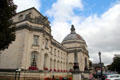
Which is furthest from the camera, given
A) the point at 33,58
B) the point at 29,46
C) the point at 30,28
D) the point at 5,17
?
the point at 30,28

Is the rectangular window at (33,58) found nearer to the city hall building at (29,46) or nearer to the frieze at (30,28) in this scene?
the city hall building at (29,46)

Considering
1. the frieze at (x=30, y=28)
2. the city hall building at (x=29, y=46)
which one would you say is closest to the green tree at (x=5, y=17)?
the city hall building at (x=29, y=46)

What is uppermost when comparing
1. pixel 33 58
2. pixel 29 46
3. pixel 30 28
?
pixel 30 28

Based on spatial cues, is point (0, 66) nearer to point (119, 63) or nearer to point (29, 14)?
point (29, 14)

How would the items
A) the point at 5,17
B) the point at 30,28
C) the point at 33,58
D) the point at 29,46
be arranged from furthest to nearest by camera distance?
the point at 30,28, the point at 33,58, the point at 29,46, the point at 5,17

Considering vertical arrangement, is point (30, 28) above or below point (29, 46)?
above

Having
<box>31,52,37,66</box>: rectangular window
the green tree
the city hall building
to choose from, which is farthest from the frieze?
the green tree

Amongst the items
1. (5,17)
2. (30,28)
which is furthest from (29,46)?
(5,17)

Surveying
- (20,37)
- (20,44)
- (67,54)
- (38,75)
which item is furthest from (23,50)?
(67,54)

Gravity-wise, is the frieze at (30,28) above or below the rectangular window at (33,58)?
above

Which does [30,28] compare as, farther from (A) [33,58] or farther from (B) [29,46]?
(A) [33,58]

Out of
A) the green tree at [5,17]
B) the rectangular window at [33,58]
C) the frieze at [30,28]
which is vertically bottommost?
the rectangular window at [33,58]

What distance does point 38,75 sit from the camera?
68.9ft

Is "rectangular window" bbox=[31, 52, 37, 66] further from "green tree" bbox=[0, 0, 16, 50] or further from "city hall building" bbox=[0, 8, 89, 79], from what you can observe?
"green tree" bbox=[0, 0, 16, 50]
